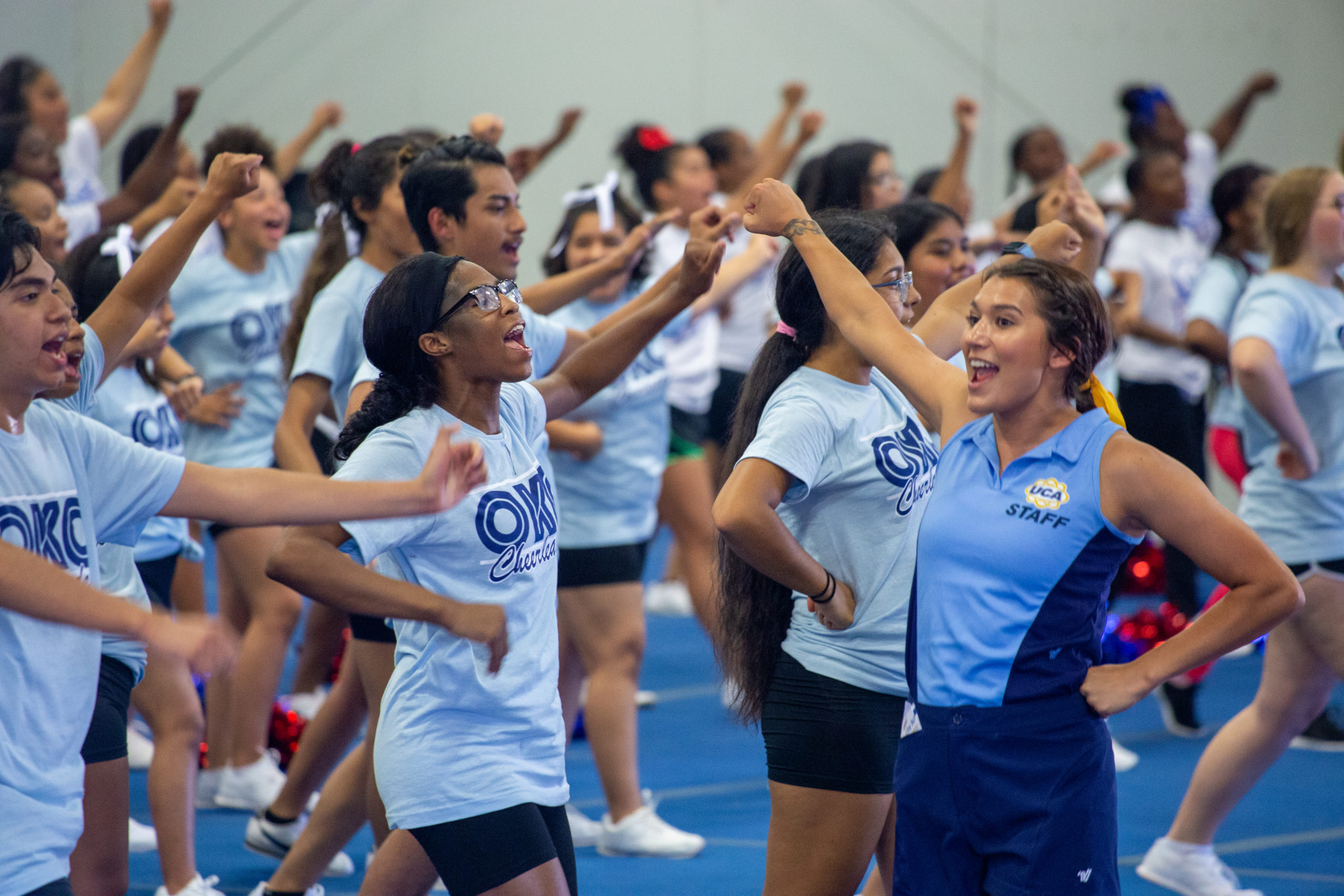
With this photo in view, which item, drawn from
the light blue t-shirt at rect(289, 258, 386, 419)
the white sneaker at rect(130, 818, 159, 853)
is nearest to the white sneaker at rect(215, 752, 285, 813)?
the white sneaker at rect(130, 818, 159, 853)

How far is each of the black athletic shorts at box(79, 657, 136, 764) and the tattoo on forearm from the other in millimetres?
1635

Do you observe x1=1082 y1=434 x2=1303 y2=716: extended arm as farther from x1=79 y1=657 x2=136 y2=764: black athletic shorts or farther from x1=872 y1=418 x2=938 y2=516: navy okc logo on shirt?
x1=79 y1=657 x2=136 y2=764: black athletic shorts

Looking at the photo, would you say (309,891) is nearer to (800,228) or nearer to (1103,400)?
(800,228)

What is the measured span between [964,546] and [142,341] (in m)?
2.24

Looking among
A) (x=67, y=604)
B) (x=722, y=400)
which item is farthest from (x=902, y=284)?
(x=722, y=400)

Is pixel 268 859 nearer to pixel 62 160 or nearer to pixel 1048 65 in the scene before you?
pixel 62 160

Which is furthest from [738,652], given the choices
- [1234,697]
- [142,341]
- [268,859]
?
[1234,697]

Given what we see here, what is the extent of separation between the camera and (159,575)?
14.3ft

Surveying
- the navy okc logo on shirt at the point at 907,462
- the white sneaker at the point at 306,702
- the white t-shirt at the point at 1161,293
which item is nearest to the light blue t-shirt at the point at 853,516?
the navy okc logo on shirt at the point at 907,462

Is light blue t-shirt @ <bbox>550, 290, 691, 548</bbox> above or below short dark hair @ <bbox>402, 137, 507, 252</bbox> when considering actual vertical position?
below

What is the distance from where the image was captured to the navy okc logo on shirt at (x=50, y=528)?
234 centimetres

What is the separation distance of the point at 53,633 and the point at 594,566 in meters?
2.53

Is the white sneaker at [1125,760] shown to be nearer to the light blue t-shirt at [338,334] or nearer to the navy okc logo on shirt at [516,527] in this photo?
the light blue t-shirt at [338,334]

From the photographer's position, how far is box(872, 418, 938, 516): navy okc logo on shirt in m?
3.14
